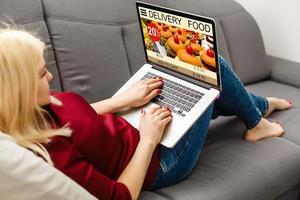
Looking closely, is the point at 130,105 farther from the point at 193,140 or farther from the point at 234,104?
the point at 234,104

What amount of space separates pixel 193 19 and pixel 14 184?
0.72 m

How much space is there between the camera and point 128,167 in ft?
3.87

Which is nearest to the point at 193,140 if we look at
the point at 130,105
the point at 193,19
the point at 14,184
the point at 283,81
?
the point at 130,105

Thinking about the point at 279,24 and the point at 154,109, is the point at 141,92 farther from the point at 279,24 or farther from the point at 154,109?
the point at 279,24

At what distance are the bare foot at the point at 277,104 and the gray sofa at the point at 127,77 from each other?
0.03 metres

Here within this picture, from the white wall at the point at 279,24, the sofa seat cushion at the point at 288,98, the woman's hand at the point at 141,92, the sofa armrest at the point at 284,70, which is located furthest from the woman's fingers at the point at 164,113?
the white wall at the point at 279,24

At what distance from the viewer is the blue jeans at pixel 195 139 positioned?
133 centimetres

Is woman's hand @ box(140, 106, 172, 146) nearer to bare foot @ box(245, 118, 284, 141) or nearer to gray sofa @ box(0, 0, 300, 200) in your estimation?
gray sofa @ box(0, 0, 300, 200)

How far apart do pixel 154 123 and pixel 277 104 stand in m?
0.77

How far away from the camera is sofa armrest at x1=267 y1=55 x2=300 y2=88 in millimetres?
2119

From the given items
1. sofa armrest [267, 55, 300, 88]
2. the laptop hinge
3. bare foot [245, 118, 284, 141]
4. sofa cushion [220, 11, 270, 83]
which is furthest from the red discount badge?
sofa armrest [267, 55, 300, 88]

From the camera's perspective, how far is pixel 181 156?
1.34m

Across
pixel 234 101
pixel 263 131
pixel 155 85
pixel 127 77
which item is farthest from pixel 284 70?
pixel 155 85

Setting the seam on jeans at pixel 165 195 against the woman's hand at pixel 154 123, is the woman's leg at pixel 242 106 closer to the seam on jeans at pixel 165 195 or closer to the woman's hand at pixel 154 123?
the woman's hand at pixel 154 123
